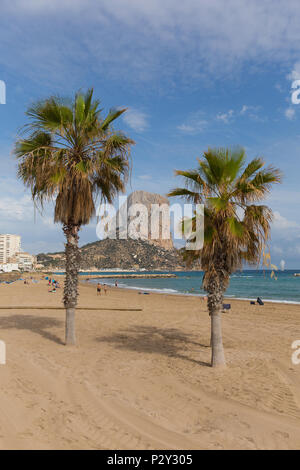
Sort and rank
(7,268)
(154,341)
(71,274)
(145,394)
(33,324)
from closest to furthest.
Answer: (145,394)
(71,274)
(154,341)
(33,324)
(7,268)

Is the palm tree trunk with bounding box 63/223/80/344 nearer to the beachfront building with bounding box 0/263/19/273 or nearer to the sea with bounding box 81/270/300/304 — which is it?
the sea with bounding box 81/270/300/304

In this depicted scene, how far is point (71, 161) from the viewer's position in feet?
29.3

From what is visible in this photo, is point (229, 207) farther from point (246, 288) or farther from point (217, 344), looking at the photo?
point (246, 288)

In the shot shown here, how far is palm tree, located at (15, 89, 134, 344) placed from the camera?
28.2 feet

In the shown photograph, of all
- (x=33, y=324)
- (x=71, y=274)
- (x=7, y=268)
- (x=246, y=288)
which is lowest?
(x=7, y=268)

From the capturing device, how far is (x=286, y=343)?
10.2 meters

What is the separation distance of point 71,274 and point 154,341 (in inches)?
148

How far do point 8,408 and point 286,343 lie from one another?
8.99 metres

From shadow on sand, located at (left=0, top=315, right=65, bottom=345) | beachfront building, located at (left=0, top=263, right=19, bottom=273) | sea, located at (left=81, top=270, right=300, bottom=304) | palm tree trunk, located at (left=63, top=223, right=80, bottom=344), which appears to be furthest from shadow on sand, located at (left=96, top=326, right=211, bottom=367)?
beachfront building, located at (left=0, top=263, right=19, bottom=273)

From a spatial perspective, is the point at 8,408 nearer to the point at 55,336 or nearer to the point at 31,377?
the point at 31,377

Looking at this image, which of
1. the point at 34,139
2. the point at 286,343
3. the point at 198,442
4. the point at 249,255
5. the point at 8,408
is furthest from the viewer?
the point at 286,343

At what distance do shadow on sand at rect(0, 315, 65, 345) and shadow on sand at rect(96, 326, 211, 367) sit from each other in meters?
2.02

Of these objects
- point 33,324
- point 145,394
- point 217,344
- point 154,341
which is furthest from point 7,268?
point 145,394
